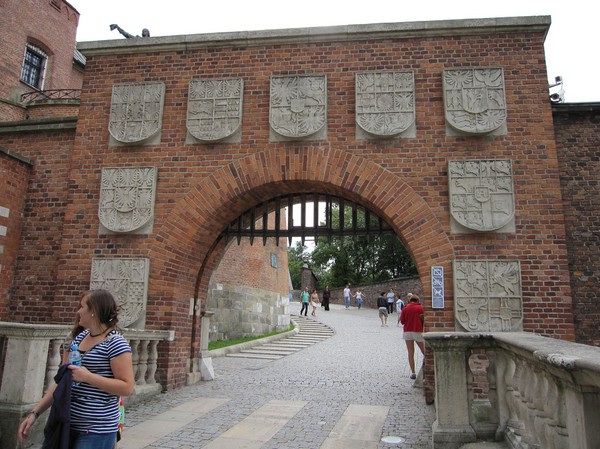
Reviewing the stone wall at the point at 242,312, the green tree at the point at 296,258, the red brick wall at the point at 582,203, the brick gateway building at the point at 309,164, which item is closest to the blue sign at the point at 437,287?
the brick gateway building at the point at 309,164

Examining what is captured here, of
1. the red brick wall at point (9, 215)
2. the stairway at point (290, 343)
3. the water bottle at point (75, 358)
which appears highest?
the red brick wall at point (9, 215)

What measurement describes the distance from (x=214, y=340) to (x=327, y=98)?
889 cm

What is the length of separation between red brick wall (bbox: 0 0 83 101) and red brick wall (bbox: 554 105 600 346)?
836 inches

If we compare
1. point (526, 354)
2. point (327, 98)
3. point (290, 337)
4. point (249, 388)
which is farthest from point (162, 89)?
point (290, 337)

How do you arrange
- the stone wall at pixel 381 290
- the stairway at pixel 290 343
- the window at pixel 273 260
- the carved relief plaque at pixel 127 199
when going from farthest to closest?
1. the stone wall at pixel 381 290
2. the window at pixel 273 260
3. the stairway at pixel 290 343
4. the carved relief plaque at pixel 127 199

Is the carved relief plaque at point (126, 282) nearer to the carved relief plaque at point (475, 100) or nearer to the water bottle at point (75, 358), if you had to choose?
the water bottle at point (75, 358)

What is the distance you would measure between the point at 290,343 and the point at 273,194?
825cm

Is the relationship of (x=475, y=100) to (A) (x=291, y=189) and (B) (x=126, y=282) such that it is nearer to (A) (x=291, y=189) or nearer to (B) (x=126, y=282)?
(A) (x=291, y=189)

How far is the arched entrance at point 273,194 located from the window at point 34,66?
1912 centimetres

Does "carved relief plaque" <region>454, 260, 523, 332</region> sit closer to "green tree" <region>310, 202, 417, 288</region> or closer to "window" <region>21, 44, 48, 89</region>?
"window" <region>21, 44, 48, 89</region>

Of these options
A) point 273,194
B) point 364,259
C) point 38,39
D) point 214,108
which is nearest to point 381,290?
point 364,259

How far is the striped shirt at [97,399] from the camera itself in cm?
254

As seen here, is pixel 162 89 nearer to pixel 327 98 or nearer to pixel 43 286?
pixel 327 98

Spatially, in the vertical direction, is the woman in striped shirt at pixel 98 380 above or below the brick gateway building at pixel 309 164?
below
